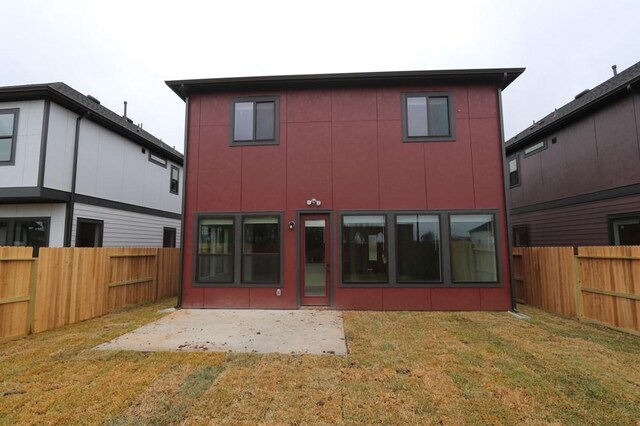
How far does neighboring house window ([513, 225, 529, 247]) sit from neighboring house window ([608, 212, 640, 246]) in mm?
3868

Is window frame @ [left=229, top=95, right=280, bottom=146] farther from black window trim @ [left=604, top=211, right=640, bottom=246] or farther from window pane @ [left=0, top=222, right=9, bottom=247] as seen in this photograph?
black window trim @ [left=604, top=211, right=640, bottom=246]

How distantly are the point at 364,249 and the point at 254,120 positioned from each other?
4.30 metres

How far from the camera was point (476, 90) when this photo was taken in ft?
25.7

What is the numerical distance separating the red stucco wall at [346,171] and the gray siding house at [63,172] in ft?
13.2

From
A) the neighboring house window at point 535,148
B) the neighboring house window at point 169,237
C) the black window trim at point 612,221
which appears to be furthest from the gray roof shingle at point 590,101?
the neighboring house window at point 169,237

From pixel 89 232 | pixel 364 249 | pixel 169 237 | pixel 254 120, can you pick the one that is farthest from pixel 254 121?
pixel 169 237

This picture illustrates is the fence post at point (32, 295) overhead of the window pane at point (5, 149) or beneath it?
beneath

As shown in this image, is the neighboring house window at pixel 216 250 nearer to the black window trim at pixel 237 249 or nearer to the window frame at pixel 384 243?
the black window trim at pixel 237 249

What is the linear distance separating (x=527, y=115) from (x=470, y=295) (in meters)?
38.1

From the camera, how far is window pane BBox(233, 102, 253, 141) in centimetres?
809

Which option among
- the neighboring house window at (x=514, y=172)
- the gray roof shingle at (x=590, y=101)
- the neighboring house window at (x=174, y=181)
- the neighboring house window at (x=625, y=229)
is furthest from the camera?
the neighboring house window at (x=174, y=181)

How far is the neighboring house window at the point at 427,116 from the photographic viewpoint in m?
7.77

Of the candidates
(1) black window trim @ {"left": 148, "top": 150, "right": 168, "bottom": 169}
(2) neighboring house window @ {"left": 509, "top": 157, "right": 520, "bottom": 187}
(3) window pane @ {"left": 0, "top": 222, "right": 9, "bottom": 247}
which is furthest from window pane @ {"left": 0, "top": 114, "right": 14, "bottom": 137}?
(2) neighboring house window @ {"left": 509, "top": 157, "right": 520, "bottom": 187}

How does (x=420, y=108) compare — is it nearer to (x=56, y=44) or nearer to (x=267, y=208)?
(x=267, y=208)
